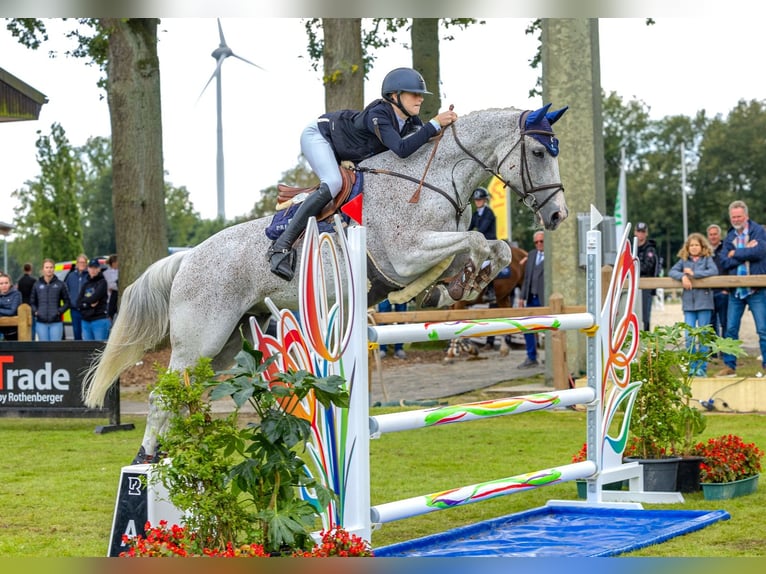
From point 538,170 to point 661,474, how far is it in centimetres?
208

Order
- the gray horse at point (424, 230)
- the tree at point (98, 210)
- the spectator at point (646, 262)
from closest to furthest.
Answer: the gray horse at point (424, 230) → the spectator at point (646, 262) → the tree at point (98, 210)

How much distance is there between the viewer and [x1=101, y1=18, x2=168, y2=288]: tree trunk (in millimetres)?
14391

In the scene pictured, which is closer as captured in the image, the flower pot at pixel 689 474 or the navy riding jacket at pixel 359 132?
the navy riding jacket at pixel 359 132

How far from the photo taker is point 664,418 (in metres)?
6.64

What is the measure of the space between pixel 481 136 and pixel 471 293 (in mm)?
863

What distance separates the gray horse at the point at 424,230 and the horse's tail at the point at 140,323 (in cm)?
37

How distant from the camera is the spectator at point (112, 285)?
49.3 ft

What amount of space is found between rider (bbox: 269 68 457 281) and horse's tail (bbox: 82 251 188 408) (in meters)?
1.08

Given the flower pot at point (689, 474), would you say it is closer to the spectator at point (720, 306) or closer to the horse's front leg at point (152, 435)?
the horse's front leg at point (152, 435)

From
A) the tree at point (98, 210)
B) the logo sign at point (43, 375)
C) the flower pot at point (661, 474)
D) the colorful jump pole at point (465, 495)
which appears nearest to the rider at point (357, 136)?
the colorful jump pole at point (465, 495)

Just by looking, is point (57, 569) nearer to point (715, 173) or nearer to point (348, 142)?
point (348, 142)

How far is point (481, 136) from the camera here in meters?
5.93

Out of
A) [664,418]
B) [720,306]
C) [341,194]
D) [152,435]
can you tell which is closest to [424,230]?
[341,194]

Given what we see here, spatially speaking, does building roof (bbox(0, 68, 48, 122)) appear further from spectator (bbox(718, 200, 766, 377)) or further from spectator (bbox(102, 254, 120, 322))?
spectator (bbox(718, 200, 766, 377))
